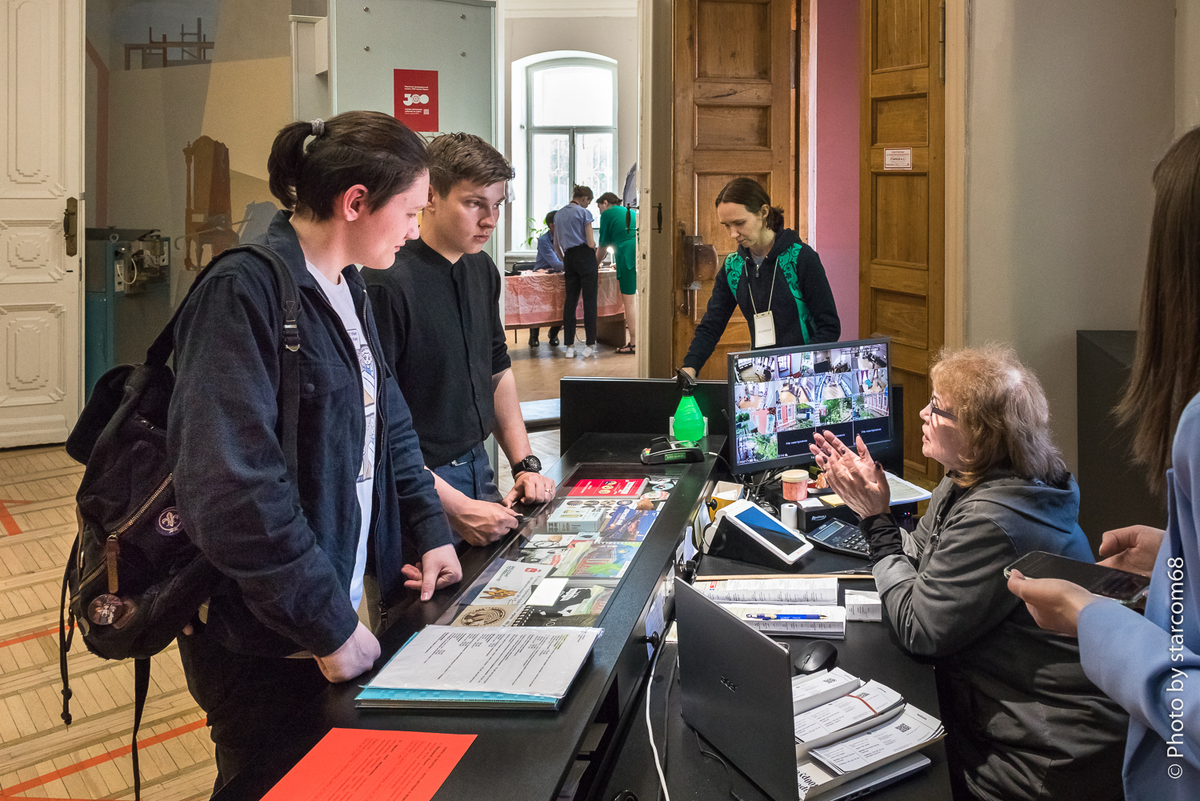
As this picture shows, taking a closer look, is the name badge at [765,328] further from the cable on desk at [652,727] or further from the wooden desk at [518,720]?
the cable on desk at [652,727]

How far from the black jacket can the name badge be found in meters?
0.02

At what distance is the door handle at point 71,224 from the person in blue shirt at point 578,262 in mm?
4773

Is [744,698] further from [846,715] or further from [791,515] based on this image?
[791,515]

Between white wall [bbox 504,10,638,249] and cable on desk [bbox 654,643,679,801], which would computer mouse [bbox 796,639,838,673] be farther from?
white wall [bbox 504,10,638,249]

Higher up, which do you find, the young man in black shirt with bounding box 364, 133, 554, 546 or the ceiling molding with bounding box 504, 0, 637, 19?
the ceiling molding with bounding box 504, 0, 637, 19

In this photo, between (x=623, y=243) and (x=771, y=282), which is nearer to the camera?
(x=771, y=282)

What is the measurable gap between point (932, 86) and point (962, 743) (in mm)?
3777

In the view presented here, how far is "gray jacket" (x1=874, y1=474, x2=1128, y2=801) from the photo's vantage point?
1686 mm

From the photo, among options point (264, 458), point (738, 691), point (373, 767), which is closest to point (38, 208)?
point (264, 458)

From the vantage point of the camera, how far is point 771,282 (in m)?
3.88

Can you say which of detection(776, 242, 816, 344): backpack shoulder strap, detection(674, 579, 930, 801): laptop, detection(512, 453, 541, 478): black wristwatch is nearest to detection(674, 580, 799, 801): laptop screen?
detection(674, 579, 930, 801): laptop

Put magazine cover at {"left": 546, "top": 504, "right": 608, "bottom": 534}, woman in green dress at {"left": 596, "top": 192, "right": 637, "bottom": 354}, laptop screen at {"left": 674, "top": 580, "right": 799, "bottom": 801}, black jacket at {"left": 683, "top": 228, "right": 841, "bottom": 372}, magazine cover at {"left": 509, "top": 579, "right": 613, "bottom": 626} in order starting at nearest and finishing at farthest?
laptop screen at {"left": 674, "top": 580, "right": 799, "bottom": 801} → magazine cover at {"left": 509, "top": 579, "right": 613, "bottom": 626} → magazine cover at {"left": 546, "top": 504, "right": 608, "bottom": 534} → black jacket at {"left": 683, "top": 228, "right": 841, "bottom": 372} → woman in green dress at {"left": 596, "top": 192, "right": 637, "bottom": 354}

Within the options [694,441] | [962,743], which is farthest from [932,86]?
[962,743]

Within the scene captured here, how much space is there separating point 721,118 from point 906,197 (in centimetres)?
120
